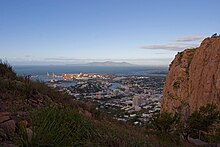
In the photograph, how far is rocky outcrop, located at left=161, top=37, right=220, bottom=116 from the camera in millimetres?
24438

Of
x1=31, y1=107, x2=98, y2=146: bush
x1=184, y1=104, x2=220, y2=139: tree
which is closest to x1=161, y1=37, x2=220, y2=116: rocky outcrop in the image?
x1=184, y1=104, x2=220, y2=139: tree

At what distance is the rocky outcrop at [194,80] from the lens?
24.4m

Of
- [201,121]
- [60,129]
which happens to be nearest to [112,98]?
[201,121]

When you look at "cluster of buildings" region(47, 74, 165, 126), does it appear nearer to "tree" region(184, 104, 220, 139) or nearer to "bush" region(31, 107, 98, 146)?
"tree" region(184, 104, 220, 139)

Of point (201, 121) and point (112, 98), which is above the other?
point (201, 121)

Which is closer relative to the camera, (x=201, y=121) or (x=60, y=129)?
(x=60, y=129)

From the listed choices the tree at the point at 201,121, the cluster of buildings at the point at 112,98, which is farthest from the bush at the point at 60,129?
the tree at the point at 201,121

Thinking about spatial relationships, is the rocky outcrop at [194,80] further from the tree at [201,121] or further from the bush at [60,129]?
the bush at [60,129]

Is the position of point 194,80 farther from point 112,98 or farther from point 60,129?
point 60,129

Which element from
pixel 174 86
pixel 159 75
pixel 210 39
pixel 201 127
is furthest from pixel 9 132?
pixel 159 75

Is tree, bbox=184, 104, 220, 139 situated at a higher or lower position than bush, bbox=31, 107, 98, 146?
lower

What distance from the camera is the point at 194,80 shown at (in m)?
27.7

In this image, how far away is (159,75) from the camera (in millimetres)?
70188

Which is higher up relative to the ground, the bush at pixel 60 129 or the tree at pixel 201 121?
the bush at pixel 60 129
